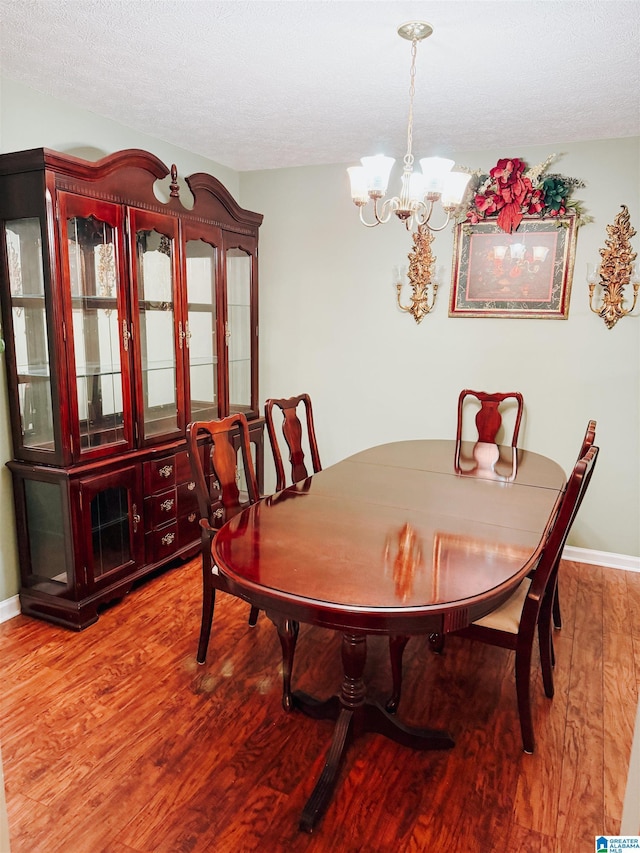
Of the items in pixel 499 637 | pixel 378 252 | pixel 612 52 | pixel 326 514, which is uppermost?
pixel 612 52

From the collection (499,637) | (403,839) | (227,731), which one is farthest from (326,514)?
(403,839)

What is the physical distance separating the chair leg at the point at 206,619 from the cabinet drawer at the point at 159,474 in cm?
84

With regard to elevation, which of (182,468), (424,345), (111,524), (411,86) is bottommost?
(111,524)

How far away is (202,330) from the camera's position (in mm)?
3412

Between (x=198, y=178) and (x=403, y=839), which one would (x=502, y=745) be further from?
(x=198, y=178)

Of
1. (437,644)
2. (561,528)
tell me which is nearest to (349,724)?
(437,644)

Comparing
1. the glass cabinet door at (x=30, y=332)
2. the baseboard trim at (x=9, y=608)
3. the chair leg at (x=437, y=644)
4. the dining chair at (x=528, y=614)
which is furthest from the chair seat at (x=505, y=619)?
the baseboard trim at (x=9, y=608)

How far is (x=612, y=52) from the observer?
2119mm

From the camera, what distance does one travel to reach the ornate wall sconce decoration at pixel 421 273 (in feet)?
11.9

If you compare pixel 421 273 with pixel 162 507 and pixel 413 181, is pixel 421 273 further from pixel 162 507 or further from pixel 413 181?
pixel 162 507

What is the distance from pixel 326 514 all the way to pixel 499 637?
0.72 meters

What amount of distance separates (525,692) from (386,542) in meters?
0.72

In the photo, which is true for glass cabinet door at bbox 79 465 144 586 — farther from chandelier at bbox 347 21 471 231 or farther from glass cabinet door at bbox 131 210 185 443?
chandelier at bbox 347 21 471 231

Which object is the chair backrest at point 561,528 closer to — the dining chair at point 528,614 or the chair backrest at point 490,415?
the dining chair at point 528,614
